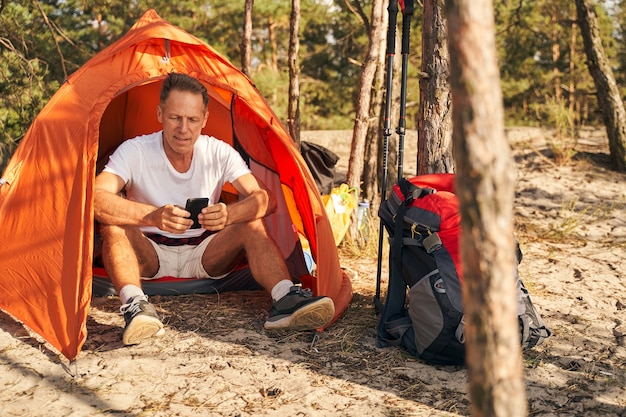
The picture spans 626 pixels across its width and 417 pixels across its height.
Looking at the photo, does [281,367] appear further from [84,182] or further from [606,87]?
[606,87]

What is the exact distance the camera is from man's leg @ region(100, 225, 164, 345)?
3180mm

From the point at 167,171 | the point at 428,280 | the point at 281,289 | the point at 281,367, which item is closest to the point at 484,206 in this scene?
the point at 428,280

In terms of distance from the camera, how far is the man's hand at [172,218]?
3391 mm

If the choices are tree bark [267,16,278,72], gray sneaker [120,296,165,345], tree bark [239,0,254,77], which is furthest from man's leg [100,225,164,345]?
tree bark [267,16,278,72]

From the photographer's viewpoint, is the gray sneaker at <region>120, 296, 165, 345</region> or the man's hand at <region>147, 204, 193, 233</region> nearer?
the gray sneaker at <region>120, 296, 165, 345</region>

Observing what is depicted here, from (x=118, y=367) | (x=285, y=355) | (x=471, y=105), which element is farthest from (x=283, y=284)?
(x=471, y=105)

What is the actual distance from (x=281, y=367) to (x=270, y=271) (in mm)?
698

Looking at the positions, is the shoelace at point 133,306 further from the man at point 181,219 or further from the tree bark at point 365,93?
the tree bark at point 365,93

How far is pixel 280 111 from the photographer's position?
561 inches

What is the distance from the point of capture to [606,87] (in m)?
7.68

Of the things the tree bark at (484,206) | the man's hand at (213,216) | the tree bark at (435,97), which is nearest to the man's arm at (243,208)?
the man's hand at (213,216)

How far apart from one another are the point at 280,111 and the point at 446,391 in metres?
11.8

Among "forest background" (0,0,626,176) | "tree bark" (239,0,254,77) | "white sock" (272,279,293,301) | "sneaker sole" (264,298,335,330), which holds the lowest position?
"sneaker sole" (264,298,335,330)

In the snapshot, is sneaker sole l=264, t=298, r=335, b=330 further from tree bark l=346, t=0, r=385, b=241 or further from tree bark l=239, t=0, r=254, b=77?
tree bark l=239, t=0, r=254, b=77
